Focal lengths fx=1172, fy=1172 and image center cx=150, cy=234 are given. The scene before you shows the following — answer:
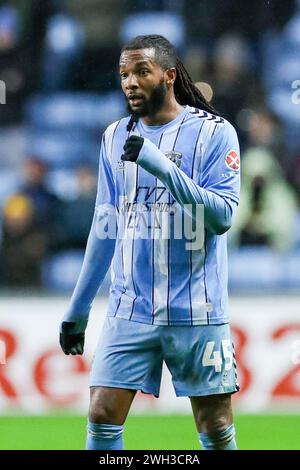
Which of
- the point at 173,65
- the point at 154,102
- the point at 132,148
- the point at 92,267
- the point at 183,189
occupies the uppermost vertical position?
the point at 173,65

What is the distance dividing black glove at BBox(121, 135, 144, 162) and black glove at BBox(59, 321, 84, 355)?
74 cm

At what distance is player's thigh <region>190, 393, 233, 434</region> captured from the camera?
12.4 ft

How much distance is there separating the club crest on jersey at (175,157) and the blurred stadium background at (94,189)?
202 centimetres

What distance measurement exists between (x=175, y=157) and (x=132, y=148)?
0.28 metres

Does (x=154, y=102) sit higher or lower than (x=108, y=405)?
higher

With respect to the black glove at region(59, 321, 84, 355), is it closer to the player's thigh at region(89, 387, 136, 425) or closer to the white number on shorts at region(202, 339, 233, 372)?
the player's thigh at region(89, 387, 136, 425)

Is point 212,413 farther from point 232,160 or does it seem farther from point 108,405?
point 232,160

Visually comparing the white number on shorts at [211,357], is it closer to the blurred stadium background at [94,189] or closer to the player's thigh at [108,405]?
the player's thigh at [108,405]

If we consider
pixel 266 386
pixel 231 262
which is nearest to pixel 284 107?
pixel 231 262

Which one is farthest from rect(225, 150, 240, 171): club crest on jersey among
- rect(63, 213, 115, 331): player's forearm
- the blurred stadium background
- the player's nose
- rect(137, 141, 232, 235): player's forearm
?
the blurred stadium background

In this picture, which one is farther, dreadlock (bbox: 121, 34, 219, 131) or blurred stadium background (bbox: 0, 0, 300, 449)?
blurred stadium background (bbox: 0, 0, 300, 449)

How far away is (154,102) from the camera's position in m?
3.84

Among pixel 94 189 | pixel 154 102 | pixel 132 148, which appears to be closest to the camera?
pixel 132 148

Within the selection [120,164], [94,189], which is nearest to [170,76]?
[120,164]
